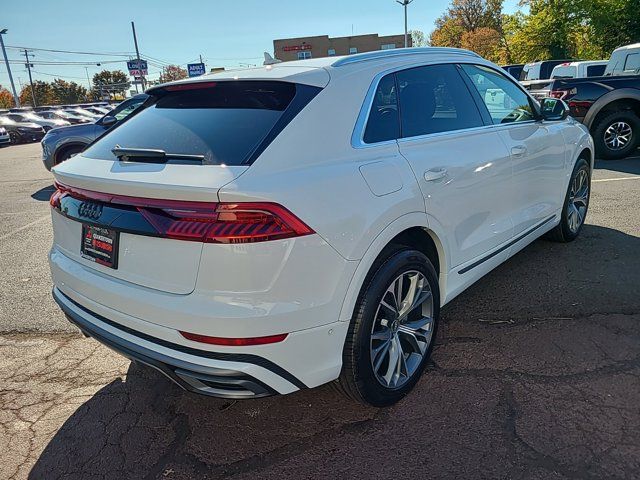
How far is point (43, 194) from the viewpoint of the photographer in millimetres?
9273

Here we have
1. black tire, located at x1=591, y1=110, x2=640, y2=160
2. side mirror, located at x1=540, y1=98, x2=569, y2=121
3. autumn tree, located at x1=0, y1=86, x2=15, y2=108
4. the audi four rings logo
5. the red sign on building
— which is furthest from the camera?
autumn tree, located at x1=0, y1=86, x2=15, y2=108

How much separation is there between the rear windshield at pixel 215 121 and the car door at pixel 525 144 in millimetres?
1743

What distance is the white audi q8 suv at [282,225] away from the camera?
75.7 inches

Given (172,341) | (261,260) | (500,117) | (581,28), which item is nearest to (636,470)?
(261,260)

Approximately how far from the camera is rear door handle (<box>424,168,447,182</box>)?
104 inches

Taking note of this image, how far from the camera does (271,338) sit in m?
1.97

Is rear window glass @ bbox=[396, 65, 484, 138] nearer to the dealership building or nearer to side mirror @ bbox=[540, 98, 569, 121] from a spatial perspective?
side mirror @ bbox=[540, 98, 569, 121]

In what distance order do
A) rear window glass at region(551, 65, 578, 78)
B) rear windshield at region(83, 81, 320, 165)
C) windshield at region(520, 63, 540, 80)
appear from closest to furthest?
rear windshield at region(83, 81, 320, 165), rear window glass at region(551, 65, 578, 78), windshield at region(520, 63, 540, 80)

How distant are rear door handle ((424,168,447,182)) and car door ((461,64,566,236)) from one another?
92 centimetres

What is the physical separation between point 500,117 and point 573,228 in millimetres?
1940

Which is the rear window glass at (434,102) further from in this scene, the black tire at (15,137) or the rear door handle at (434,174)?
the black tire at (15,137)

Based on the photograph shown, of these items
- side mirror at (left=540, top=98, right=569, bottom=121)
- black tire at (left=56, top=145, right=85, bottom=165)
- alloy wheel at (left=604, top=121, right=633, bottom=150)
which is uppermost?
side mirror at (left=540, top=98, right=569, bottom=121)

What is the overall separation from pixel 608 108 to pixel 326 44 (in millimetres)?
53186

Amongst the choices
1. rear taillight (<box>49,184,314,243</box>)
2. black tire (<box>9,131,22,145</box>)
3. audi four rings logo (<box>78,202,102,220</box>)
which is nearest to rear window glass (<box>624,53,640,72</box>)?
rear taillight (<box>49,184,314,243</box>)
